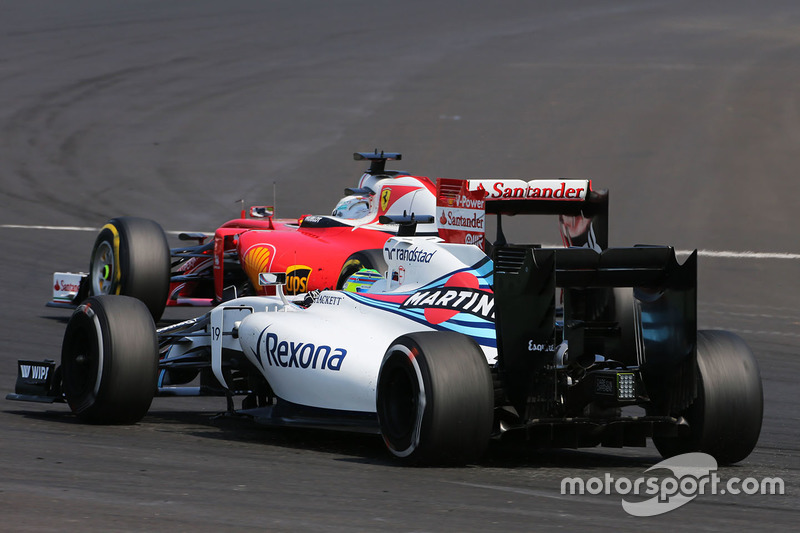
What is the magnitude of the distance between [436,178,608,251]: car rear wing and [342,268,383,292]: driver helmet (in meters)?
1.17

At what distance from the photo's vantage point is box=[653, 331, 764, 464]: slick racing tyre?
7.51 m

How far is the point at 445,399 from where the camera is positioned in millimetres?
6992

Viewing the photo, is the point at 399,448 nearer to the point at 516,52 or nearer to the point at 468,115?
the point at 468,115

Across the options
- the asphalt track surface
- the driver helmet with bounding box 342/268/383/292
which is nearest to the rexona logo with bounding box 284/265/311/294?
the asphalt track surface

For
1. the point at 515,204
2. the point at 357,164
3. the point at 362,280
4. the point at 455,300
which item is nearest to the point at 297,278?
the point at 362,280

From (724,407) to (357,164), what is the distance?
18602 mm

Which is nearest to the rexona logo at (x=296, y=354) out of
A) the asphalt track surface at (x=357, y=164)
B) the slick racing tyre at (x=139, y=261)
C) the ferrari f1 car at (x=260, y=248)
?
the asphalt track surface at (x=357, y=164)

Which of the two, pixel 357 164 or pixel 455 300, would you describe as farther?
pixel 357 164

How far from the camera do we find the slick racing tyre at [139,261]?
13.4 m

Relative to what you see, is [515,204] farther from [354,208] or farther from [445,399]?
[354,208]

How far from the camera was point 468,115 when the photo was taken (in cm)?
2958

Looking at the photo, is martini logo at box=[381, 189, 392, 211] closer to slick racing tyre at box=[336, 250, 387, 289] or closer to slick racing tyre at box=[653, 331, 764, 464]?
slick racing tyre at box=[336, 250, 387, 289]

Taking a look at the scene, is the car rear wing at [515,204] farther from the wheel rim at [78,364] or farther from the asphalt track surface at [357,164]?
the wheel rim at [78,364]

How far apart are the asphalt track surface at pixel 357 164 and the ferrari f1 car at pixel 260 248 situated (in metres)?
1.00
